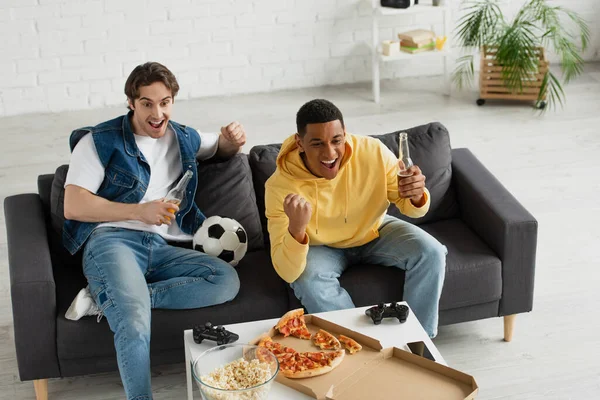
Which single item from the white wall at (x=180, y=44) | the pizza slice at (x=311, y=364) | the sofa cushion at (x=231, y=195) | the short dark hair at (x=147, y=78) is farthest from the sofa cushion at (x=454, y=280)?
the white wall at (x=180, y=44)

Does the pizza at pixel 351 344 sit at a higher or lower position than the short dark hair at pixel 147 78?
lower

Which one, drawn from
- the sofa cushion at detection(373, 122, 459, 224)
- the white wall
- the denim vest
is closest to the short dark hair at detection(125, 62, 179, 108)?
the denim vest

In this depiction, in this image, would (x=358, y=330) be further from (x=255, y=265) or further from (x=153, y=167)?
(x=153, y=167)

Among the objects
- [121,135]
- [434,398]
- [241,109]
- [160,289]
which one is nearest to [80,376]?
[160,289]

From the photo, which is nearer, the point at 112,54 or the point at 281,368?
the point at 281,368

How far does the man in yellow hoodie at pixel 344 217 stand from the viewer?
2.96 meters

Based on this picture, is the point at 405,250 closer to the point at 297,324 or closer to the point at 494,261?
the point at 494,261

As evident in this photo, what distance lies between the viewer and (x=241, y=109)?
5.64 meters

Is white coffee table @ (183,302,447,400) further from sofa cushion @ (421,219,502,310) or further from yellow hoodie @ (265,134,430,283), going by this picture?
sofa cushion @ (421,219,502,310)

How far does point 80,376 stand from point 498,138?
2810 millimetres

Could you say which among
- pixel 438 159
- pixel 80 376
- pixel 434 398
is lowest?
pixel 80 376

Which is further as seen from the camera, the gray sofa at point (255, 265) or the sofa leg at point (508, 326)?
the sofa leg at point (508, 326)

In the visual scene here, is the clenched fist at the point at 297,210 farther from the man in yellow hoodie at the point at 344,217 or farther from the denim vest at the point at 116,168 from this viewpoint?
the denim vest at the point at 116,168

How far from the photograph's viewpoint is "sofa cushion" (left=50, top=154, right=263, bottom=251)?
132 inches
